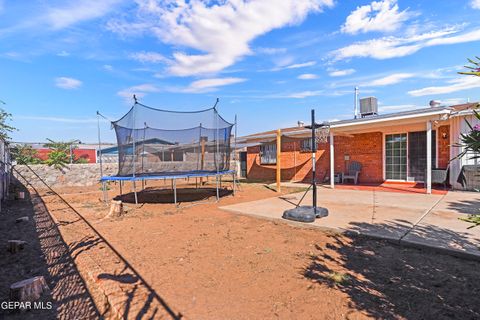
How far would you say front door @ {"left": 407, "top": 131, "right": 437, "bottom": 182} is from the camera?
32.2ft

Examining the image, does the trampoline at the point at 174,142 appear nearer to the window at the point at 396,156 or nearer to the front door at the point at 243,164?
the window at the point at 396,156

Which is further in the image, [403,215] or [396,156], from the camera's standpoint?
[396,156]

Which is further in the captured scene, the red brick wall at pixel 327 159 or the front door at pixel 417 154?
the red brick wall at pixel 327 159

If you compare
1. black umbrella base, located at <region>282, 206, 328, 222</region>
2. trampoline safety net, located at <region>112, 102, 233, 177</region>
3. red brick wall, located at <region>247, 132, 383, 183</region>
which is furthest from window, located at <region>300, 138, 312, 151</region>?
black umbrella base, located at <region>282, 206, 328, 222</region>

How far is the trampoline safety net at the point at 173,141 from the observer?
28.2ft

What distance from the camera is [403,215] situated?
557cm

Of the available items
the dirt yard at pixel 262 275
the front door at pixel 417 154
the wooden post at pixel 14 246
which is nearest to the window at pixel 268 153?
the front door at pixel 417 154

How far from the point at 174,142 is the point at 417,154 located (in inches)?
361

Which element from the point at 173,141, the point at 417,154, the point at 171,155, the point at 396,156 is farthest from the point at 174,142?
the point at 417,154

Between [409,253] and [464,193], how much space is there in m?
6.29

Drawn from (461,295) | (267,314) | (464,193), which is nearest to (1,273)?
(267,314)

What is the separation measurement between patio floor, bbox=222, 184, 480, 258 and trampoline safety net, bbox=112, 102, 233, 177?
2867 millimetres

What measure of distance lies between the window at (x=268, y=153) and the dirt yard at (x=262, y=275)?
10.1 m

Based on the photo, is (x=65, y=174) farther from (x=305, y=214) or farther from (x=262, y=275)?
(x=262, y=275)
